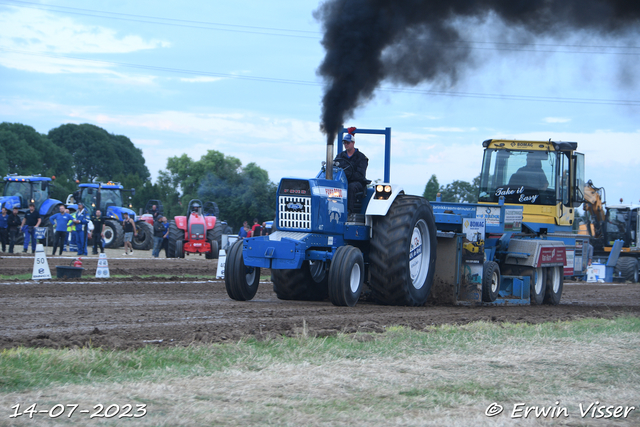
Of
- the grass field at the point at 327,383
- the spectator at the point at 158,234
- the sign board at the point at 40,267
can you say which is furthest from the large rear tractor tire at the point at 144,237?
the grass field at the point at 327,383

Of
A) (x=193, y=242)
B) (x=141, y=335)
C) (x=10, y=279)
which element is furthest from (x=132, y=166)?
(x=141, y=335)

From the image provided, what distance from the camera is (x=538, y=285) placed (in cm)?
1426

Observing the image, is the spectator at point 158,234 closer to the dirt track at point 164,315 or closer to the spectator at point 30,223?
the spectator at point 30,223

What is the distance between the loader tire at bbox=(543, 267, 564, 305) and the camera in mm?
14672

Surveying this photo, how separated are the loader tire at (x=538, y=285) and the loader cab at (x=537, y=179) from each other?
61.1 inches

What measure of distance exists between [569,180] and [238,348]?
11.5 metres

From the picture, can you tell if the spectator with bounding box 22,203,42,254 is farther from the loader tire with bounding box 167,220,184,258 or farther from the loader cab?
the loader cab

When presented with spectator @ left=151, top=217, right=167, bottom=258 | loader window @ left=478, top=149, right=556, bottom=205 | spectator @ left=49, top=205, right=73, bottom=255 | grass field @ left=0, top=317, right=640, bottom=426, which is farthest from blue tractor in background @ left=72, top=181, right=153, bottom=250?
grass field @ left=0, top=317, right=640, bottom=426

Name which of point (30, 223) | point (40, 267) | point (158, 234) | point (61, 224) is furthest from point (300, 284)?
point (158, 234)

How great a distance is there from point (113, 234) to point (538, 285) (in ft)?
62.4

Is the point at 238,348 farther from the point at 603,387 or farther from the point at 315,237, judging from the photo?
the point at 315,237

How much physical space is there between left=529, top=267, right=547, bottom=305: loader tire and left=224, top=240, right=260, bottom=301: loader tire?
6.00 metres

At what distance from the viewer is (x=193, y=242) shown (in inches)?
997

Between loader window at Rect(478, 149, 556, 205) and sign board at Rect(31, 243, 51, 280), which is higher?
loader window at Rect(478, 149, 556, 205)
